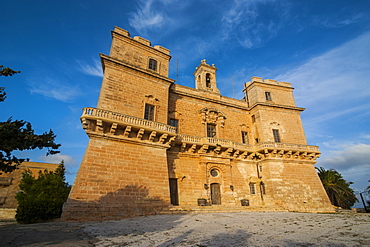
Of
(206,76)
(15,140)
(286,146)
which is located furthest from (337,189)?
(15,140)

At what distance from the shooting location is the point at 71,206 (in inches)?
396

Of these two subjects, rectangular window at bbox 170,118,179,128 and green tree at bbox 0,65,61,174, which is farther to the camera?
rectangular window at bbox 170,118,179,128

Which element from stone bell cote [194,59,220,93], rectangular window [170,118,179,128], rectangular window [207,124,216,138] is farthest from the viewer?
stone bell cote [194,59,220,93]

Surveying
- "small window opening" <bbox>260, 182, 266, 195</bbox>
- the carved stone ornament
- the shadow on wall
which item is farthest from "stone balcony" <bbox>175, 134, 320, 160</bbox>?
the shadow on wall

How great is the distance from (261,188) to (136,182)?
1206 centimetres

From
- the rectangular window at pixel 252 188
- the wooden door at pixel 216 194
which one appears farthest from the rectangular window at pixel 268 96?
the wooden door at pixel 216 194

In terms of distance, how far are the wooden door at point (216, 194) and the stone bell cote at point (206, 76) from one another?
32.4 ft

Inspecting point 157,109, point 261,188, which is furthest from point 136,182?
point 261,188

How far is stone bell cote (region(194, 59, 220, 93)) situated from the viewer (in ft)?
69.1

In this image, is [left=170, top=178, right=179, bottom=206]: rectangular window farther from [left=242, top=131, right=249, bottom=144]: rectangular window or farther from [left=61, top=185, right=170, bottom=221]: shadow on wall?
[left=242, top=131, right=249, bottom=144]: rectangular window

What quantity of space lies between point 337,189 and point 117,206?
25858 millimetres

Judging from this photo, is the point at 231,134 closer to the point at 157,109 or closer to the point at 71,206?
the point at 157,109

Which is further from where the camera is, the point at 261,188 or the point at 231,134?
the point at 231,134

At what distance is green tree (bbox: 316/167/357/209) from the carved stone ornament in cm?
1639
